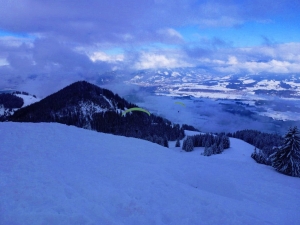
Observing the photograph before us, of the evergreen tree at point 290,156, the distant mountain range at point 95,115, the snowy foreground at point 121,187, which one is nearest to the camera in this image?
the snowy foreground at point 121,187

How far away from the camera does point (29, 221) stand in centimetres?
729

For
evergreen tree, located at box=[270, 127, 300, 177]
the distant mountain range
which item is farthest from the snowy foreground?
the distant mountain range

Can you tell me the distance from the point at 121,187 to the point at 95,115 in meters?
108

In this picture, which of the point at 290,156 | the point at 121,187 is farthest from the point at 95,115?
the point at 121,187

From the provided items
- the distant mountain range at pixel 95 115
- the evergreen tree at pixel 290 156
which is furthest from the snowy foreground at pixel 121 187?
the distant mountain range at pixel 95 115

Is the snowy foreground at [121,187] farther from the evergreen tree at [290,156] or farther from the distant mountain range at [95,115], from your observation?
the distant mountain range at [95,115]

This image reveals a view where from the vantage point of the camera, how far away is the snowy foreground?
875 cm

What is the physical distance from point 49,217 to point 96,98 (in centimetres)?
12691

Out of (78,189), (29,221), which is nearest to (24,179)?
(78,189)

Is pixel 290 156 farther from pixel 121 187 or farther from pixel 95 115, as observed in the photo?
pixel 95 115

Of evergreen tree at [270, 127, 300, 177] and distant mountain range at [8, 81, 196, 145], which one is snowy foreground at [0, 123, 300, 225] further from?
Answer: distant mountain range at [8, 81, 196, 145]

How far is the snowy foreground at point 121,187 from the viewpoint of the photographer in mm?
8750

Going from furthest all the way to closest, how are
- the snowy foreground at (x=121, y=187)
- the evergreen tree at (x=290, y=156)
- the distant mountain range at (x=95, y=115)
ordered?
the distant mountain range at (x=95, y=115)
the evergreen tree at (x=290, y=156)
the snowy foreground at (x=121, y=187)

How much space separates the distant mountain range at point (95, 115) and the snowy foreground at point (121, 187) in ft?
257
